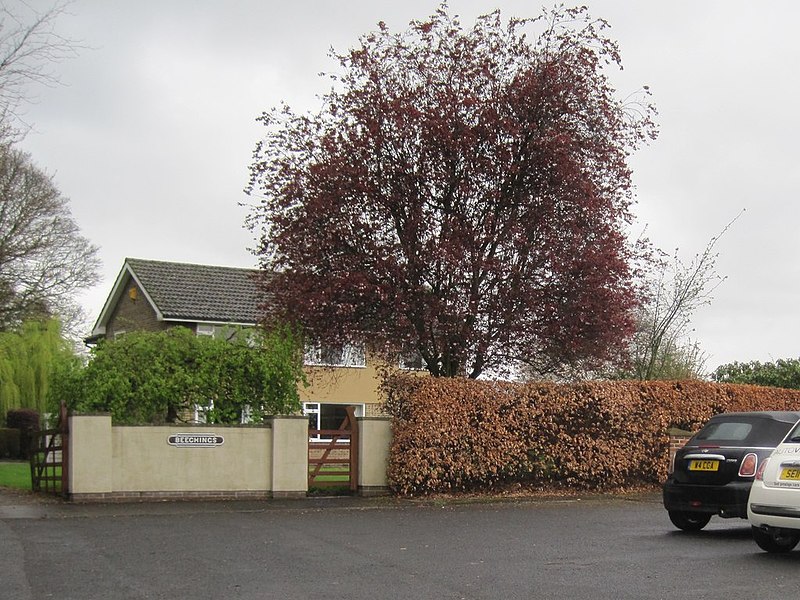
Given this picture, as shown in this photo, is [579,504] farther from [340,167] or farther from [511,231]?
[340,167]

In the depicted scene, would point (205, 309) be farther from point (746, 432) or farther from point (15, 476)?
point (746, 432)

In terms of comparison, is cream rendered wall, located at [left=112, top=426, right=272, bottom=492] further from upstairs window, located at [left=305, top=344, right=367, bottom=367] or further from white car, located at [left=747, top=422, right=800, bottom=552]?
white car, located at [left=747, top=422, right=800, bottom=552]

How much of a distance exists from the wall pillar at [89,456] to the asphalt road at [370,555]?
26.0 inches

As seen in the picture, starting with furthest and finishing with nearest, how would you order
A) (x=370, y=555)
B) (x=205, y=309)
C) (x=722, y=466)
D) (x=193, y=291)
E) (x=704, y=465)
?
(x=193, y=291) < (x=205, y=309) < (x=704, y=465) < (x=722, y=466) < (x=370, y=555)

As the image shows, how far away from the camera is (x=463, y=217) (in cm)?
2152

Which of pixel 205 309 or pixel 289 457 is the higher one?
pixel 205 309

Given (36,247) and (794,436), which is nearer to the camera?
(794,436)

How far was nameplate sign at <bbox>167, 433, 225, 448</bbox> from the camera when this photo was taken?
62.3ft

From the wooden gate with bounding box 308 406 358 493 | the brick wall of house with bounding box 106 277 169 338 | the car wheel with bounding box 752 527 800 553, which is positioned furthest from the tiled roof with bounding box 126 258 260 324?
the car wheel with bounding box 752 527 800 553

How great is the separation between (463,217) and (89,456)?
8.70 metres

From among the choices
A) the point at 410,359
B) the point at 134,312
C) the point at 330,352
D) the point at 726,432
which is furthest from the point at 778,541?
the point at 134,312

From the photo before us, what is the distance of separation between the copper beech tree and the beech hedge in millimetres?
1055

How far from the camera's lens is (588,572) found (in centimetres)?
1074

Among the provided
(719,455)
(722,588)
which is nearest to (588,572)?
(722,588)
